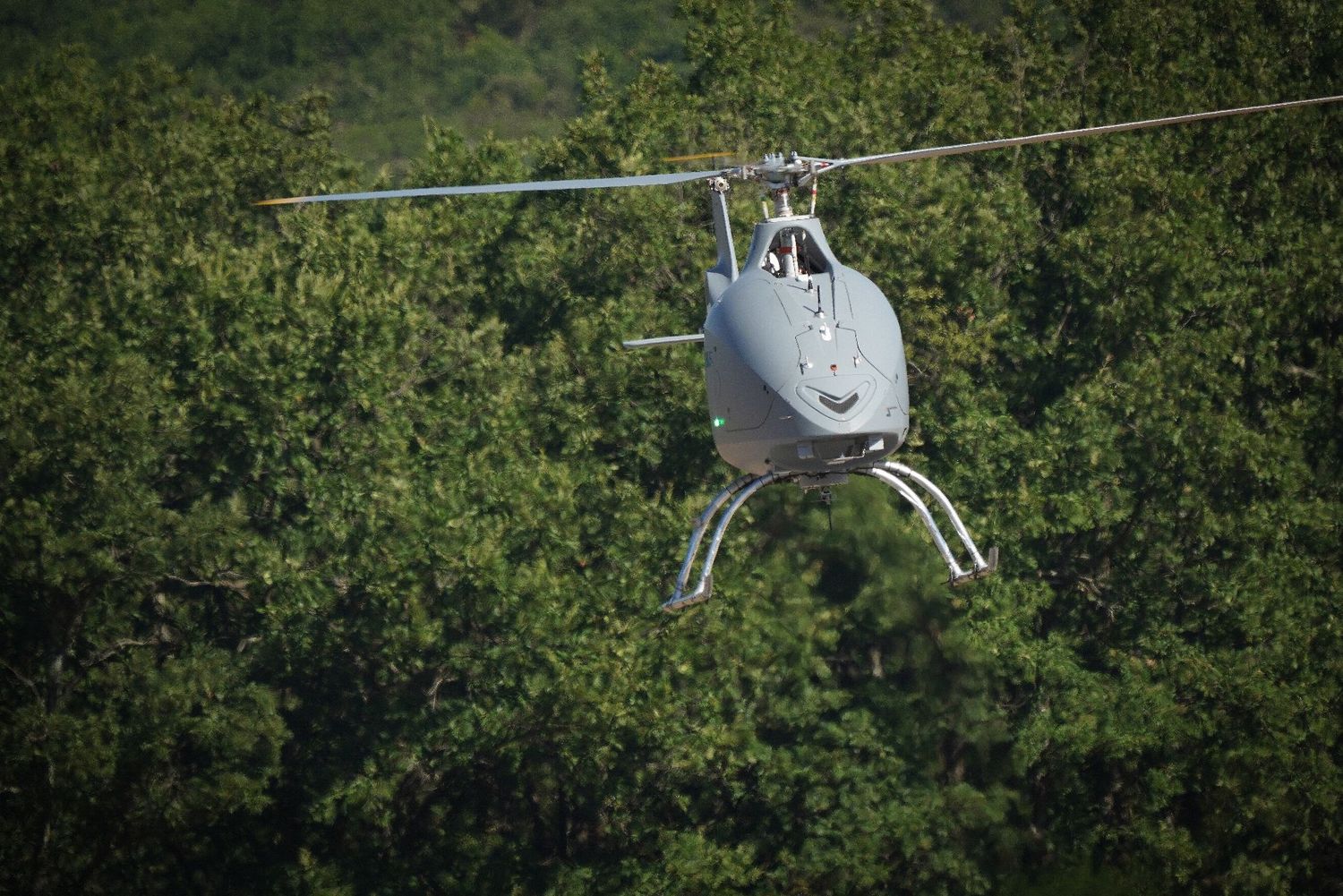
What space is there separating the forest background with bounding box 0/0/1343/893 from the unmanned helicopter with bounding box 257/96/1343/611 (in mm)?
14386

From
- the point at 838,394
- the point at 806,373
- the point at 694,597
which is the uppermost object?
the point at 806,373

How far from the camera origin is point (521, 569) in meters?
36.2

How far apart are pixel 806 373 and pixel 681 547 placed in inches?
647

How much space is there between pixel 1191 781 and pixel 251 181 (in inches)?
994

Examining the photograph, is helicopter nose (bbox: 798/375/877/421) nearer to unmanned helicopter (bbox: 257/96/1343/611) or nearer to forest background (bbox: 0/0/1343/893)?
unmanned helicopter (bbox: 257/96/1343/611)

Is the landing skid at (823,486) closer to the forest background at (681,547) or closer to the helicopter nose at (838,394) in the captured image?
the helicopter nose at (838,394)

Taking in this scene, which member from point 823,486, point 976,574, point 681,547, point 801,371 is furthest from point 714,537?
point 681,547

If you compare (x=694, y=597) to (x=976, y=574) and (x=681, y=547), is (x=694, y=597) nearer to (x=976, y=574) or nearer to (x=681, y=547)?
(x=976, y=574)

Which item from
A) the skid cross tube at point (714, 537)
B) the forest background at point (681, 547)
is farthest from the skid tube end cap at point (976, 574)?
the forest background at point (681, 547)

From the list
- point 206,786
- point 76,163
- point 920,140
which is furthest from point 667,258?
point 76,163

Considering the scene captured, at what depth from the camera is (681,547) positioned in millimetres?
36500

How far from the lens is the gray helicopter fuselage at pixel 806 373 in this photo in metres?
20.2

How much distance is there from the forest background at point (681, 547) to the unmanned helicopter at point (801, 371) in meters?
14.4

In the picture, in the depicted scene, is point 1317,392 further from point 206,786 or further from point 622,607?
point 206,786
